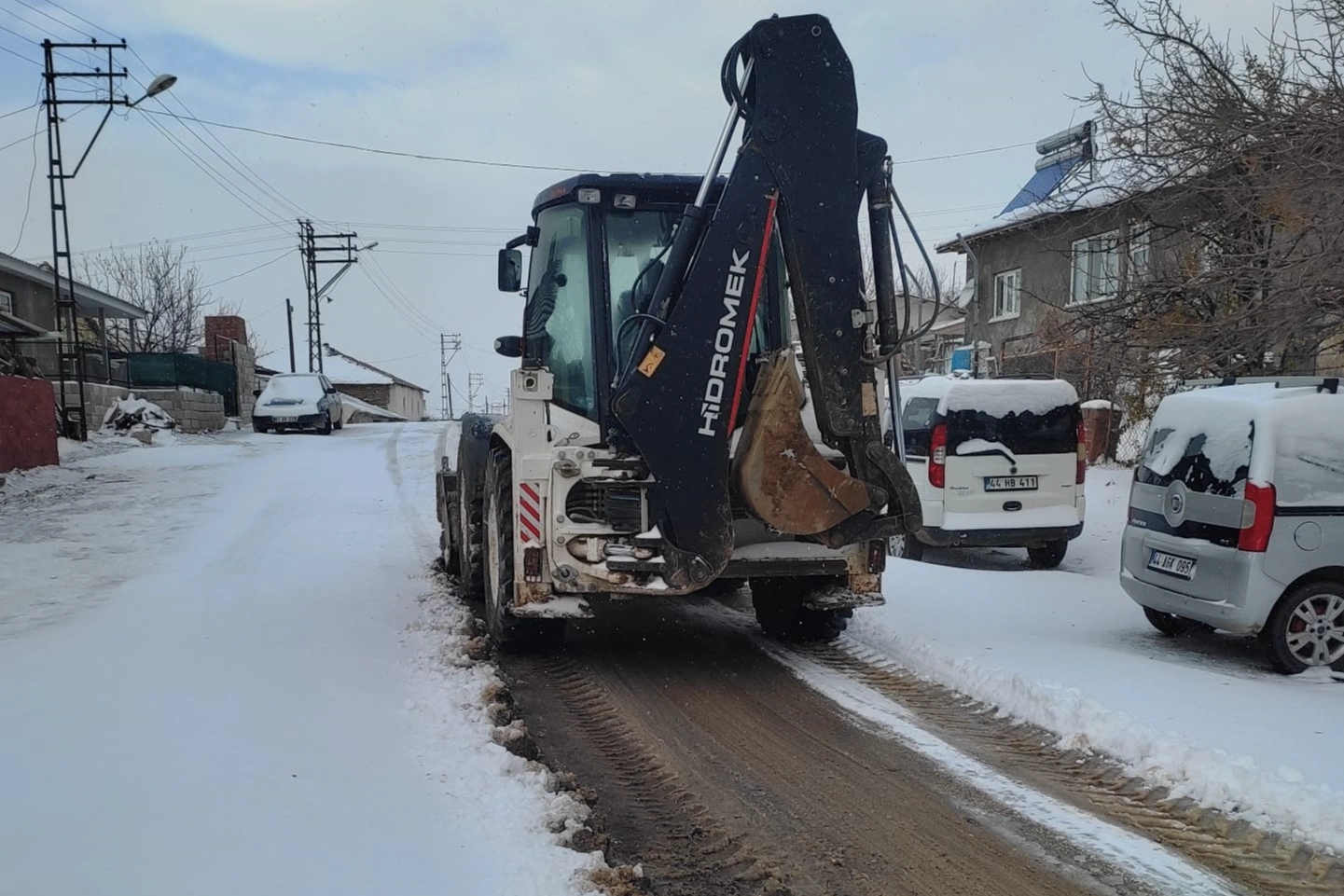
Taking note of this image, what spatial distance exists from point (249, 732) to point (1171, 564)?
566cm

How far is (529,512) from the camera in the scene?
5.68 metres

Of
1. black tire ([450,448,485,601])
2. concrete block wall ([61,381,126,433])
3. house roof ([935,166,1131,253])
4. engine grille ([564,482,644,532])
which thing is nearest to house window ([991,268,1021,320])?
house roof ([935,166,1131,253])

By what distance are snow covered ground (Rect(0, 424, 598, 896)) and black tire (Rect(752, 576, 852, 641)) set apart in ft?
7.31

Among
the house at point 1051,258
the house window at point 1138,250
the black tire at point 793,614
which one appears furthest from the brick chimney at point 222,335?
the black tire at point 793,614

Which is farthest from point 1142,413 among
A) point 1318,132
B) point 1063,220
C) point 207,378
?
point 207,378

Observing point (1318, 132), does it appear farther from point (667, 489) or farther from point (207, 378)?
point (207, 378)

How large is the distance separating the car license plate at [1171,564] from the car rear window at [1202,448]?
0.47m

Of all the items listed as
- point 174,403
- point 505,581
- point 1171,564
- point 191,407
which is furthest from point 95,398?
point 1171,564

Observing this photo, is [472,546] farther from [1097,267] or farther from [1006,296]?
[1006,296]

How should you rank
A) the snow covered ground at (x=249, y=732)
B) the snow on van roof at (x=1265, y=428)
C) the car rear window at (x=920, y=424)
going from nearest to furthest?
the snow covered ground at (x=249, y=732), the snow on van roof at (x=1265, y=428), the car rear window at (x=920, y=424)

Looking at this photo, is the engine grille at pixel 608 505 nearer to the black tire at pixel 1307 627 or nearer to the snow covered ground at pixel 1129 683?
the snow covered ground at pixel 1129 683

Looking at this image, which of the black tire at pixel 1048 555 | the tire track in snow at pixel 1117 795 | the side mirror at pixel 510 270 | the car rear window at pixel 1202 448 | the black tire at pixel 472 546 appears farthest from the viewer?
the black tire at pixel 1048 555

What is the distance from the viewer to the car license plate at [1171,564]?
6.28 m

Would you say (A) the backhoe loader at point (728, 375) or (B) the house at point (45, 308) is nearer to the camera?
(A) the backhoe loader at point (728, 375)
